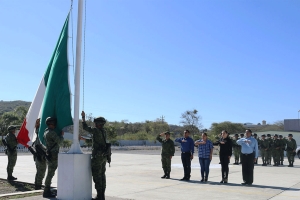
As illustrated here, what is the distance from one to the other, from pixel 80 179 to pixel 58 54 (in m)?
3.01

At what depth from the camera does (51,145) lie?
28.3 feet

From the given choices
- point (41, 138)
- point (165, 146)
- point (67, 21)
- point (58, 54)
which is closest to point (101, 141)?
point (41, 138)

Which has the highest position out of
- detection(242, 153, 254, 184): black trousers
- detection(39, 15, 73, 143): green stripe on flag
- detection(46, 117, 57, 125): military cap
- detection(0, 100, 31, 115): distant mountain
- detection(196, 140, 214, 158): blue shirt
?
detection(0, 100, 31, 115): distant mountain

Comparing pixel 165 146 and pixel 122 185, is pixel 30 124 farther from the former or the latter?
pixel 165 146

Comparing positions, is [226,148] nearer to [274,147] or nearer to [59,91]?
[59,91]

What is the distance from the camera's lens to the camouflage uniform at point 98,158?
25.8 ft

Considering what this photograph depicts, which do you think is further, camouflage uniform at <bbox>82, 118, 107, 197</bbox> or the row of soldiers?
the row of soldiers

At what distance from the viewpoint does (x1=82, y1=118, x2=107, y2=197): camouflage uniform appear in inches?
310

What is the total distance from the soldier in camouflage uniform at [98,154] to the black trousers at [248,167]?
5351mm

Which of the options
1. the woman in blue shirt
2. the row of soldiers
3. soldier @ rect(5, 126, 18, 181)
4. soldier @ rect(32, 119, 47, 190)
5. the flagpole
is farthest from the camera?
the row of soldiers

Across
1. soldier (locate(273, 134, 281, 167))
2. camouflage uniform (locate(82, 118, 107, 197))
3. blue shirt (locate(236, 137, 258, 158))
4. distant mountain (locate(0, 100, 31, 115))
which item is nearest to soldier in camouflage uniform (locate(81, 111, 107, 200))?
camouflage uniform (locate(82, 118, 107, 197))

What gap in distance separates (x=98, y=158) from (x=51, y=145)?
1.44 metres

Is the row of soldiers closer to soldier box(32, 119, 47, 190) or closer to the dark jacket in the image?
the dark jacket

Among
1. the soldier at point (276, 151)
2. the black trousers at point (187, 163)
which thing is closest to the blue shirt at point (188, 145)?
the black trousers at point (187, 163)
